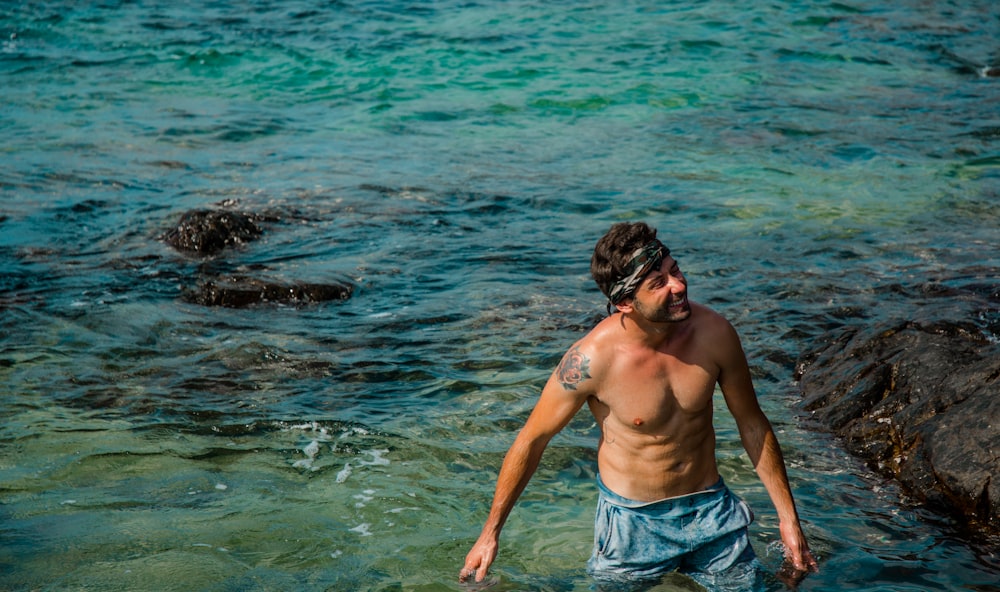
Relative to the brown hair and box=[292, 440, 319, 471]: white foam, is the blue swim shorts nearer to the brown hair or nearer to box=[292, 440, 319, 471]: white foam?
the brown hair

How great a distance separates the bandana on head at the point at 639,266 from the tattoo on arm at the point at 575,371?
364mm

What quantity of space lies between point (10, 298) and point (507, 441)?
5.61 meters

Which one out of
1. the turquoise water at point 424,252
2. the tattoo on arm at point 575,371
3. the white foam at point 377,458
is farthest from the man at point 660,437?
the white foam at point 377,458

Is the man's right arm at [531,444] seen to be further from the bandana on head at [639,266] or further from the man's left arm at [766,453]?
the man's left arm at [766,453]

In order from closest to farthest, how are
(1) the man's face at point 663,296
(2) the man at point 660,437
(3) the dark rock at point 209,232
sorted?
1. (1) the man's face at point 663,296
2. (2) the man at point 660,437
3. (3) the dark rock at point 209,232

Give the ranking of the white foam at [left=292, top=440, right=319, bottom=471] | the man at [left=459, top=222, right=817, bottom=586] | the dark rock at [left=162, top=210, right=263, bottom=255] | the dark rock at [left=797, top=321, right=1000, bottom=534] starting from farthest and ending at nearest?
the dark rock at [left=162, top=210, right=263, bottom=255] → the white foam at [left=292, top=440, right=319, bottom=471] → the dark rock at [left=797, top=321, right=1000, bottom=534] → the man at [left=459, top=222, right=817, bottom=586]

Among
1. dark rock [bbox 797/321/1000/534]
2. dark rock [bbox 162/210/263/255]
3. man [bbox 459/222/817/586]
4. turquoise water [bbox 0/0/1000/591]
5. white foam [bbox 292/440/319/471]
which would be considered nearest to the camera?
man [bbox 459/222/817/586]

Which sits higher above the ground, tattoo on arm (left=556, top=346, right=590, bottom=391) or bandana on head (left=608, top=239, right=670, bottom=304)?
bandana on head (left=608, top=239, right=670, bottom=304)

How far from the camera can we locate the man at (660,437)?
4699mm

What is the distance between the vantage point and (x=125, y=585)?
544 cm

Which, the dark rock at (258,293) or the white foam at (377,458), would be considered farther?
the dark rock at (258,293)

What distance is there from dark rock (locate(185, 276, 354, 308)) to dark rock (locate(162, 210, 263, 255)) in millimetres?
1164

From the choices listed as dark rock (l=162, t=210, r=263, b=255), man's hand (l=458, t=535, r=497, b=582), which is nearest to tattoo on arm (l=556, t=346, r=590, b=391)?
man's hand (l=458, t=535, r=497, b=582)

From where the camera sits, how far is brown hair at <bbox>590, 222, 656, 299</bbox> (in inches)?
180
